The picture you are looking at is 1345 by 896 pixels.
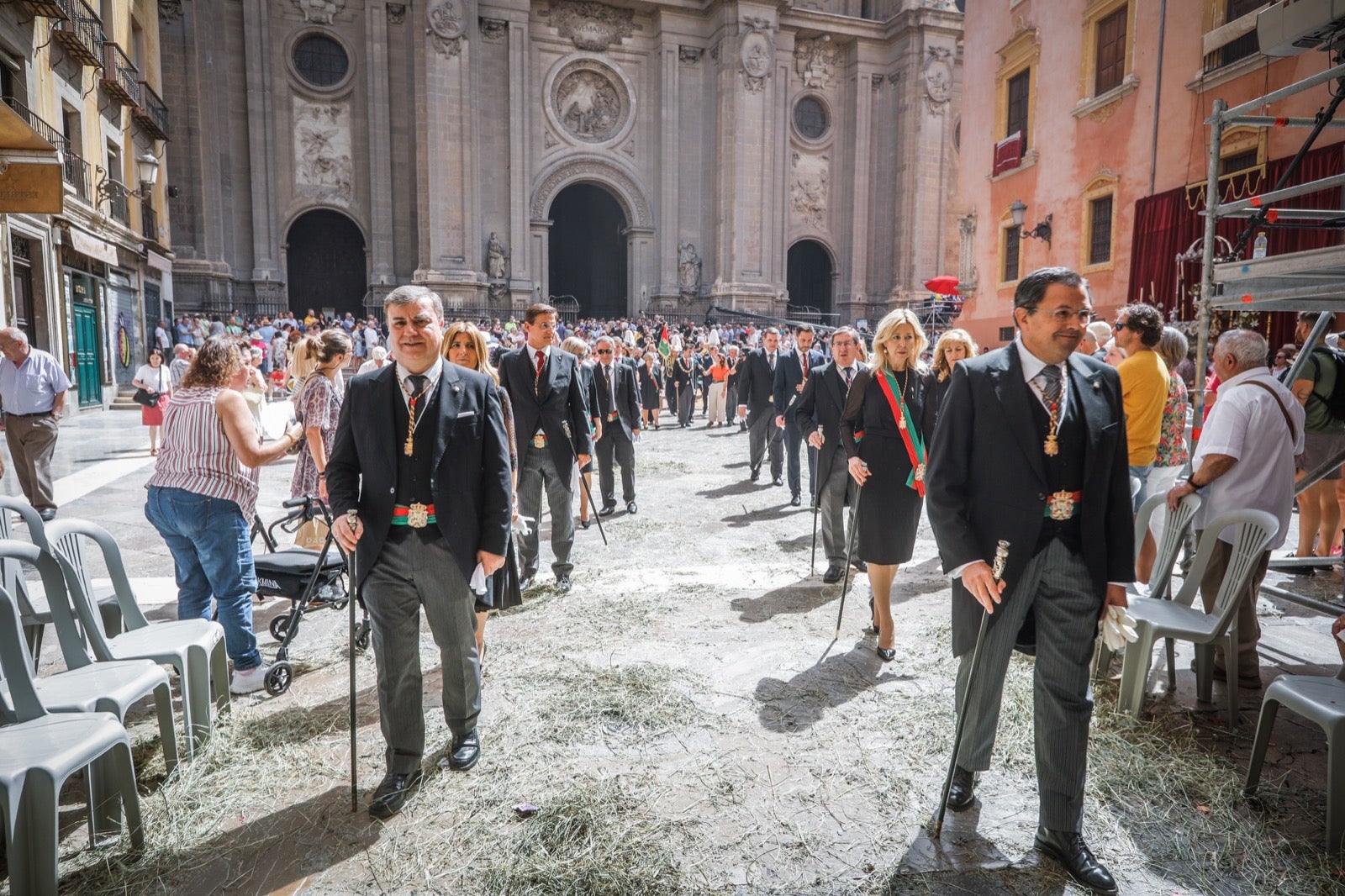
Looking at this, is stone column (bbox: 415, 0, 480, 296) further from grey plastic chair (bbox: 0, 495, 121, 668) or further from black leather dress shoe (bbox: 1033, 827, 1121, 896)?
black leather dress shoe (bbox: 1033, 827, 1121, 896)

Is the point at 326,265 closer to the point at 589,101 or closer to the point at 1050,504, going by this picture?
the point at 589,101

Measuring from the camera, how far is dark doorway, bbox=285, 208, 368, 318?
30.5 metres

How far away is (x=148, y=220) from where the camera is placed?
2378cm

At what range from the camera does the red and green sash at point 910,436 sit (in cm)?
508

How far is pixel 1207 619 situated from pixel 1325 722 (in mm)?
1168

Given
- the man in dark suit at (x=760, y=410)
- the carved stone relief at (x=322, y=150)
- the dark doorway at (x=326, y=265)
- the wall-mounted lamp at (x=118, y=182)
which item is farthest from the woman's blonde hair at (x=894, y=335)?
the dark doorway at (x=326, y=265)

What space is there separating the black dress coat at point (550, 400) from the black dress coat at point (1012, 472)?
375 cm

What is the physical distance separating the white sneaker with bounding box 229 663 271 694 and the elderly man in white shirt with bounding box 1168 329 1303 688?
5070mm

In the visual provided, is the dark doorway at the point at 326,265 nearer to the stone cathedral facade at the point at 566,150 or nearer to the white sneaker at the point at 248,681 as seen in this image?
the stone cathedral facade at the point at 566,150

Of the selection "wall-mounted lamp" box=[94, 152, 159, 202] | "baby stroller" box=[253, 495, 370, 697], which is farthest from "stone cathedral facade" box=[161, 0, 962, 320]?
"baby stroller" box=[253, 495, 370, 697]

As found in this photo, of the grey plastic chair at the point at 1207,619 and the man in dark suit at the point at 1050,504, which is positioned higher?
the man in dark suit at the point at 1050,504

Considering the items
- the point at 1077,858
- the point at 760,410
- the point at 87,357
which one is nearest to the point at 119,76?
the point at 87,357

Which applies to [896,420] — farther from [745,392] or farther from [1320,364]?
[745,392]

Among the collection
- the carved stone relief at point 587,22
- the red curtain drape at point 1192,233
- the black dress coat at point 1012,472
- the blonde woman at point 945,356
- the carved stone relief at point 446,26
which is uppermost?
the carved stone relief at point 587,22
